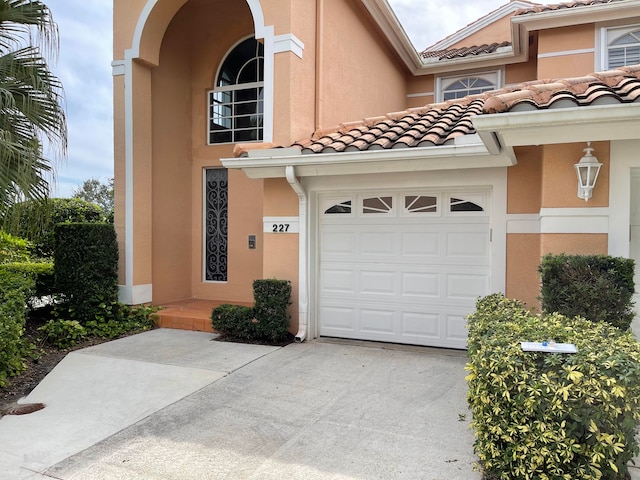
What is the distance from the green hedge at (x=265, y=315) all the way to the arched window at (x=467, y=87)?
9012 mm

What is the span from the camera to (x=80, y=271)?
28.4 ft

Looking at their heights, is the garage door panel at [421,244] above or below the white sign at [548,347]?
above

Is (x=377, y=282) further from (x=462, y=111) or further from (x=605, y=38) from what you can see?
(x=605, y=38)

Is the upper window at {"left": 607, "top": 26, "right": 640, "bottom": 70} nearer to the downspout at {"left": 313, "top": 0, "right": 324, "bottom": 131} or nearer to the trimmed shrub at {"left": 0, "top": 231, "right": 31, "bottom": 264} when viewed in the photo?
the downspout at {"left": 313, "top": 0, "right": 324, "bottom": 131}

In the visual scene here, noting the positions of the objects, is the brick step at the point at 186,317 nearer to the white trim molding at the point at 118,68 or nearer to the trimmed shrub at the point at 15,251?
the trimmed shrub at the point at 15,251

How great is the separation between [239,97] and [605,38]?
777 centimetres

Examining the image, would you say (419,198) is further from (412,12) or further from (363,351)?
(412,12)

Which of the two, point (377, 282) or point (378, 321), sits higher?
point (377, 282)

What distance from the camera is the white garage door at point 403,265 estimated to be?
7363mm

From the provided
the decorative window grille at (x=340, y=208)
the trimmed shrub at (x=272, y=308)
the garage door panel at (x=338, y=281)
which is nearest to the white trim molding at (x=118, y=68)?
the decorative window grille at (x=340, y=208)

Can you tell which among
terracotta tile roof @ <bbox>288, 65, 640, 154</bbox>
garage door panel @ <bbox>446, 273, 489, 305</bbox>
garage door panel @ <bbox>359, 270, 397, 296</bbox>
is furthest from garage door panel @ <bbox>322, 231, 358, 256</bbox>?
garage door panel @ <bbox>446, 273, 489, 305</bbox>

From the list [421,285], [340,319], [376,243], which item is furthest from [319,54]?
[340,319]

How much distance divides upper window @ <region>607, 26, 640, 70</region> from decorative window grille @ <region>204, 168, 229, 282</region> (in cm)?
848

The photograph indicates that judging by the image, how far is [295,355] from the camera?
23.5 feet
